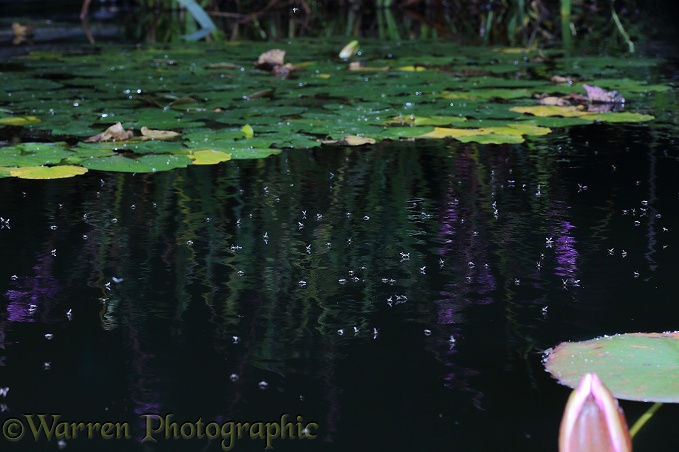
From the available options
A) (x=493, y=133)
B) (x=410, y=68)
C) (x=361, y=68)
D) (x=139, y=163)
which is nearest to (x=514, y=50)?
(x=410, y=68)

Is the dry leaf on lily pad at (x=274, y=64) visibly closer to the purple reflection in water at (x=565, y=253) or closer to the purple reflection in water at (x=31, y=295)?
the purple reflection in water at (x=565, y=253)

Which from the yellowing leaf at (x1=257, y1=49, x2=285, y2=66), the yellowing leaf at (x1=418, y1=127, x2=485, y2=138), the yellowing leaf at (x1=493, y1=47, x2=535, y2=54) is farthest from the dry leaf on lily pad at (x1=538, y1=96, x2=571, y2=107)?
the yellowing leaf at (x1=493, y1=47, x2=535, y2=54)

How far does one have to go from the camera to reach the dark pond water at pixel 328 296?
2.03 metres

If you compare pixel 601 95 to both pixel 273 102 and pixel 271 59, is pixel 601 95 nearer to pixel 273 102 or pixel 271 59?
pixel 273 102

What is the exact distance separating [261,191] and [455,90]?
2.52 m

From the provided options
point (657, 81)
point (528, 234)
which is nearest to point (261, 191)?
point (528, 234)

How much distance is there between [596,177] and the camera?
4.09 metres

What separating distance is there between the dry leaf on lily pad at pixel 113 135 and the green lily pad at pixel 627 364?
276 cm

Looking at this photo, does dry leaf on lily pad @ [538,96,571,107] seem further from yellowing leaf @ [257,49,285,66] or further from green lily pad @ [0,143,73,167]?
green lily pad @ [0,143,73,167]

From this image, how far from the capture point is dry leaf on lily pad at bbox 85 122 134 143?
4543 mm

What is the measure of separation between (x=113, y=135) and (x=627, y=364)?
10.0 ft

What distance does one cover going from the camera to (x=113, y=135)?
4.59m

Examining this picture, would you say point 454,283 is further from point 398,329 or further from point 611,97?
point 611,97

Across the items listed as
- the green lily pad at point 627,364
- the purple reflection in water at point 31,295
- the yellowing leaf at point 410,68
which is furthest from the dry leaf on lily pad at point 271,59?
the green lily pad at point 627,364
